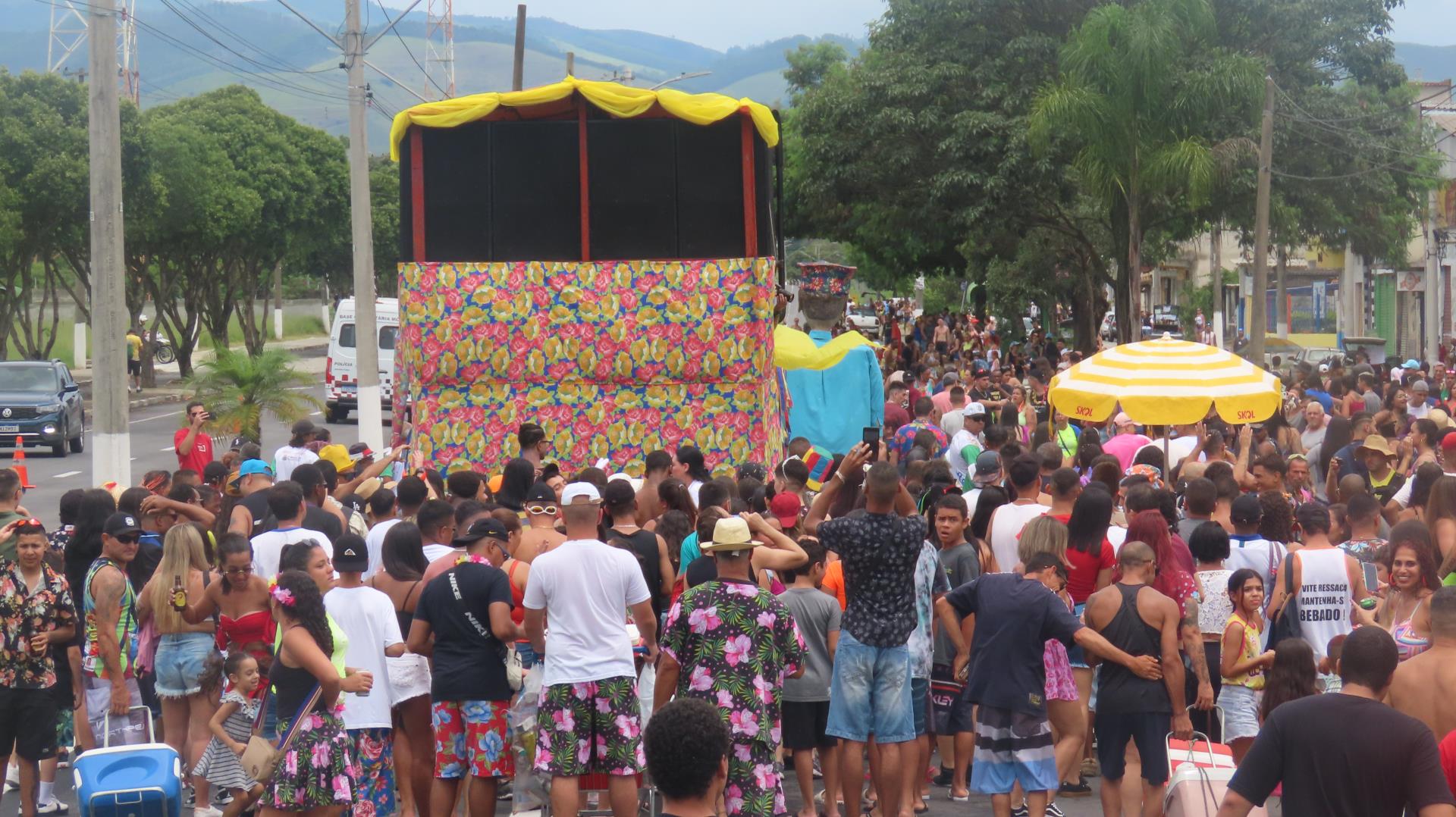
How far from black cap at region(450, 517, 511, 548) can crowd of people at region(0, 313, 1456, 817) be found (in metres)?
0.01

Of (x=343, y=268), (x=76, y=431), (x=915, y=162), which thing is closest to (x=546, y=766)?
(x=76, y=431)

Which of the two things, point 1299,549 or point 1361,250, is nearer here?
point 1299,549

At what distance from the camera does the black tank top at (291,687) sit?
6645 millimetres

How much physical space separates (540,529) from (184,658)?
1860 millimetres

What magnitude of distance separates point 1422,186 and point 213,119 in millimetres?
32732

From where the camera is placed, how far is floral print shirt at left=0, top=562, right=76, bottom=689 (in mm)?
7805

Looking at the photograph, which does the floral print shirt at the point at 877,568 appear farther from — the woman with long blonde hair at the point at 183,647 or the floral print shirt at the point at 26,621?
the floral print shirt at the point at 26,621

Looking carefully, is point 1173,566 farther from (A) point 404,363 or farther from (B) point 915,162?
(B) point 915,162

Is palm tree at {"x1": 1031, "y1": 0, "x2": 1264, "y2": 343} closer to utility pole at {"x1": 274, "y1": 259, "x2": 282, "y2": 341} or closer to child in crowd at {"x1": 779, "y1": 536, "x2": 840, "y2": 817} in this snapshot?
child in crowd at {"x1": 779, "y1": 536, "x2": 840, "y2": 817}

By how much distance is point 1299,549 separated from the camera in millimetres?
7902

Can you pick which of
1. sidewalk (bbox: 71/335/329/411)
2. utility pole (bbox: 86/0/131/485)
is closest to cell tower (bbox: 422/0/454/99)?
sidewalk (bbox: 71/335/329/411)

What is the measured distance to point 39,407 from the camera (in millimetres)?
26531

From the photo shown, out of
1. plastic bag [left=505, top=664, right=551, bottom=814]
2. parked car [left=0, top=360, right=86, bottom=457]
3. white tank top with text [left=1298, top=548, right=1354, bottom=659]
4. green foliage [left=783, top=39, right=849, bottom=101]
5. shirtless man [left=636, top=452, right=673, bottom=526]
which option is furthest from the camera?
green foliage [left=783, top=39, right=849, bottom=101]

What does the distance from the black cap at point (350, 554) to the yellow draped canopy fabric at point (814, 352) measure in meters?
9.20
